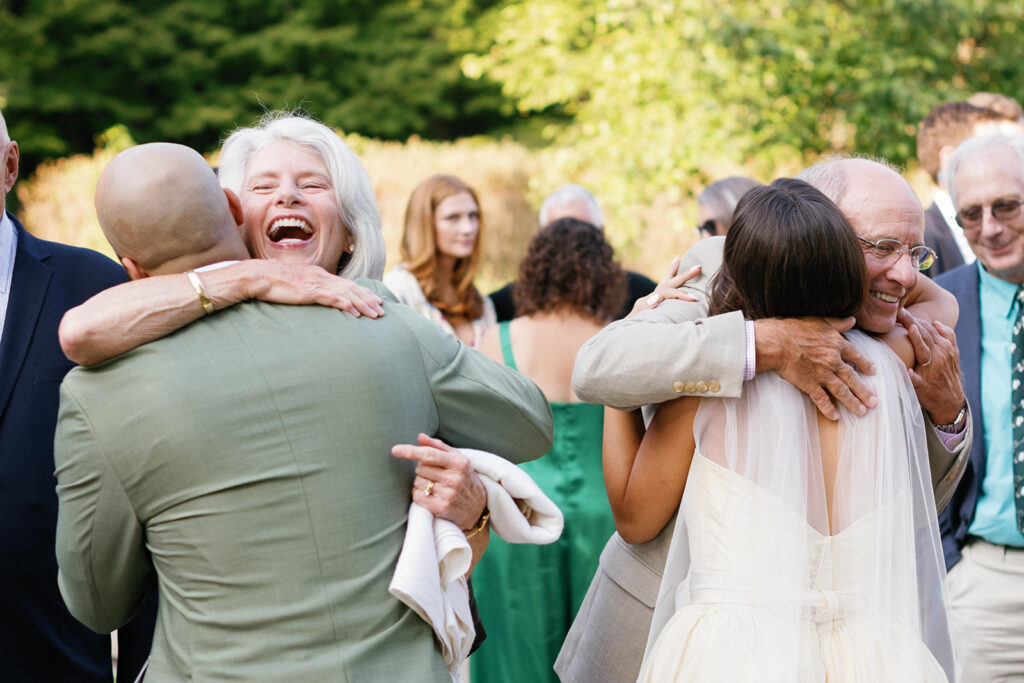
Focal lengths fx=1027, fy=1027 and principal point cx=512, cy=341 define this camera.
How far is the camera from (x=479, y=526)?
7.06 feet

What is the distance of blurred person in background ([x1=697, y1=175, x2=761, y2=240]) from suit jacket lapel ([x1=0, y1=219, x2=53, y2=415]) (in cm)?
305

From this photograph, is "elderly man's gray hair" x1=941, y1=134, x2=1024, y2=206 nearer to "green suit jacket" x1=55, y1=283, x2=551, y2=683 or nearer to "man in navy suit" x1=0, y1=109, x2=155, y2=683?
"green suit jacket" x1=55, y1=283, x2=551, y2=683

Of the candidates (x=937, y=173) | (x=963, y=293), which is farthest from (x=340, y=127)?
(x=963, y=293)

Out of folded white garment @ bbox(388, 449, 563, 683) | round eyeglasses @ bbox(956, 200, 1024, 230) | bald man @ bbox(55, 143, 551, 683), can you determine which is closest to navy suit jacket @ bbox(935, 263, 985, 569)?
round eyeglasses @ bbox(956, 200, 1024, 230)

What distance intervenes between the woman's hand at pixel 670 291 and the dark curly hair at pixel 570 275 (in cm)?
221

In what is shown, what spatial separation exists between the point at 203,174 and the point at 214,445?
0.50 meters

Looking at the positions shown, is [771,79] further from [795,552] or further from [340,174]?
[795,552]

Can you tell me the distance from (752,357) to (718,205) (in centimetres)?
301

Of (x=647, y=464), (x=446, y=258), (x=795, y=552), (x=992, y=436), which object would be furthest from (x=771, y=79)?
(x=795, y=552)

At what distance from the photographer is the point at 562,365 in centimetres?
457

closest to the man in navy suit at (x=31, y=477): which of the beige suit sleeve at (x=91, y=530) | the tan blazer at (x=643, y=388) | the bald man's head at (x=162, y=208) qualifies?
the beige suit sleeve at (x=91, y=530)

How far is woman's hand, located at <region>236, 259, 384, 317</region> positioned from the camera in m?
1.89

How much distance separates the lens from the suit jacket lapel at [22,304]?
2668 millimetres

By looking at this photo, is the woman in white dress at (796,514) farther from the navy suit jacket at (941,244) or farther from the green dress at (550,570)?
the navy suit jacket at (941,244)
